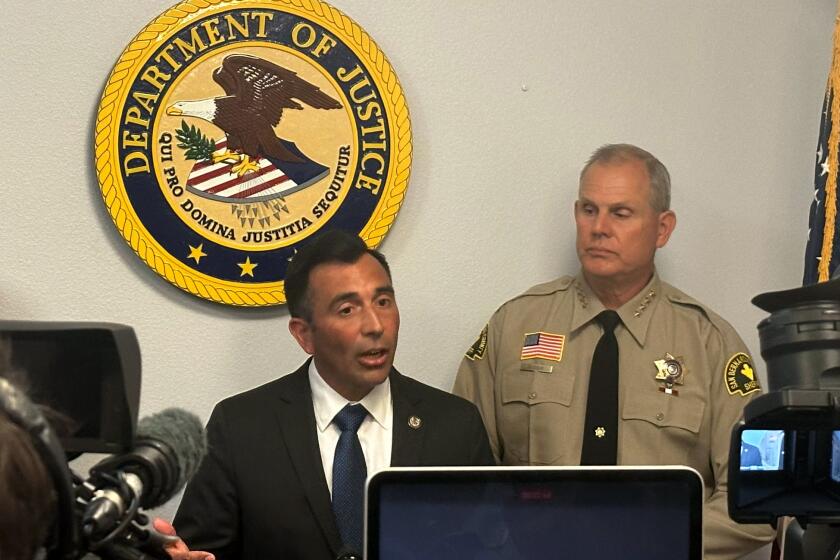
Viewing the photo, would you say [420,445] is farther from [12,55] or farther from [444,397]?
[12,55]

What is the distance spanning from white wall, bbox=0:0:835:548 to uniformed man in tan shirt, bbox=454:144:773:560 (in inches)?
9.6

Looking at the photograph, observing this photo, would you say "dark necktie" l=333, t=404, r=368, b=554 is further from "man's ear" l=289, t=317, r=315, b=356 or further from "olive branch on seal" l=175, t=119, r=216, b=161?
"olive branch on seal" l=175, t=119, r=216, b=161

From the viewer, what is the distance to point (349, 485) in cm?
252

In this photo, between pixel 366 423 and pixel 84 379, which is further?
pixel 366 423

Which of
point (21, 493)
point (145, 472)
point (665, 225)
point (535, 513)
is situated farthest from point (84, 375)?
point (665, 225)

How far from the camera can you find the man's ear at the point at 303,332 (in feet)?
8.79

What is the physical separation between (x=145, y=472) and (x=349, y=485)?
1.37 metres

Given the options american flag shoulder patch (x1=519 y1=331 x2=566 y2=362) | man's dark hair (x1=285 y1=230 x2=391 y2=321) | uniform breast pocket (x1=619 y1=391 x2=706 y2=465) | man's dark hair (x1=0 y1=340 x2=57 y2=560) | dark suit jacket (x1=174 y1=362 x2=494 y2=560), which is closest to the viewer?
man's dark hair (x1=0 y1=340 x2=57 y2=560)

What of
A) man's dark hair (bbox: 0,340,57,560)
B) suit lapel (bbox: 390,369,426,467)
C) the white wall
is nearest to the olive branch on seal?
the white wall

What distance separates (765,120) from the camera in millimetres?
3508

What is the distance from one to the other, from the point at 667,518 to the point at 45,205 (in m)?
1.91

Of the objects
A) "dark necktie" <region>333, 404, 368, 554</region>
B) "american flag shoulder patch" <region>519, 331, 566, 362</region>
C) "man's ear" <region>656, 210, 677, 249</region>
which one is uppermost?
"man's ear" <region>656, 210, 677, 249</region>

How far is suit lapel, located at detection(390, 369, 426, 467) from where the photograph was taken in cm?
256

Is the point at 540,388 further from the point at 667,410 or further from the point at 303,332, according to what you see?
the point at 303,332
